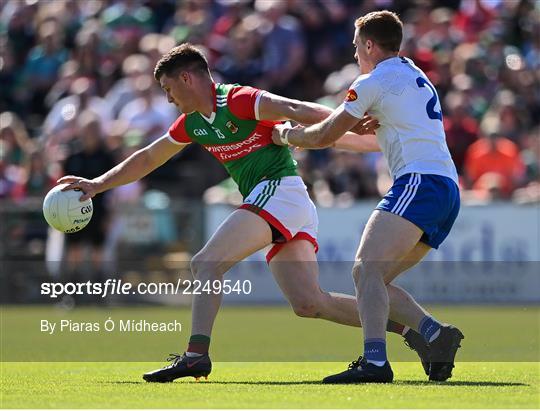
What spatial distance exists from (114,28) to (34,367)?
1361 cm

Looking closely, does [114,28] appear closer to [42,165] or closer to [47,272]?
[42,165]

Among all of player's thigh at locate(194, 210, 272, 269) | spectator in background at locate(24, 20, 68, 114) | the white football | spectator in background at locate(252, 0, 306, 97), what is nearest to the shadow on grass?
player's thigh at locate(194, 210, 272, 269)

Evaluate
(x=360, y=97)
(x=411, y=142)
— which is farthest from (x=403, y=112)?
(x=360, y=97)

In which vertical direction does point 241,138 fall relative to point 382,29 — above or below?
below

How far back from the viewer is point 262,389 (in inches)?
331

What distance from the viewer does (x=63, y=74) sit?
22703mm

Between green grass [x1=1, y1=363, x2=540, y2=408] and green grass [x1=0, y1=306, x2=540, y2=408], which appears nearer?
green grass [x1=1, y1=363, x2=540, y2=408]

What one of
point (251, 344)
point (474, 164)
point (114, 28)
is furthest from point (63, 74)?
point (251, 344)

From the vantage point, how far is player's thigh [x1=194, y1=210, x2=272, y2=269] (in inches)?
360

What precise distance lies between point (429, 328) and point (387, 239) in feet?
2.97

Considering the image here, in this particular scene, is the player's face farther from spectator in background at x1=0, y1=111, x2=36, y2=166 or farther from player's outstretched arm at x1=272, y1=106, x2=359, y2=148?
spectator in background at x1=0, y1=111, x2=36, y2=166

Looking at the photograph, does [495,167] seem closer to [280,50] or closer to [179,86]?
[280,50]

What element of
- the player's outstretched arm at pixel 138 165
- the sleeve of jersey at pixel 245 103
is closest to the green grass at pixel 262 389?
the player's outstretched arm at pixel 138 165

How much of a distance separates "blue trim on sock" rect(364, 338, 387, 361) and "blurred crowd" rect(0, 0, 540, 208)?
33.1 ft
